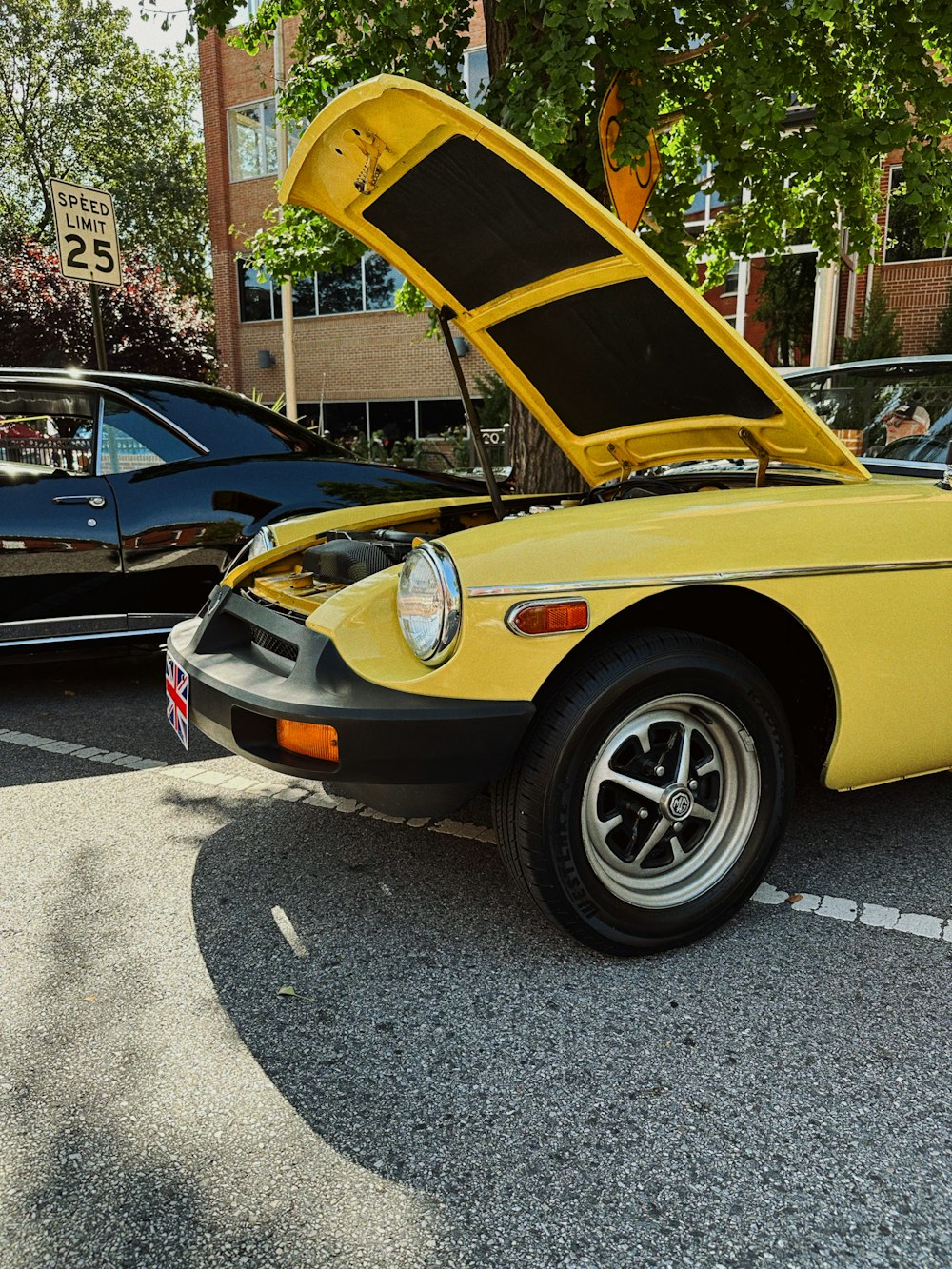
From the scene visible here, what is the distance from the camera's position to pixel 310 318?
21.6 metres

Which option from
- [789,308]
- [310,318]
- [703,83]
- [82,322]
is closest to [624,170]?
[703,83]

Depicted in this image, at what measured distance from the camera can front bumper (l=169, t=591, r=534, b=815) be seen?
212cm

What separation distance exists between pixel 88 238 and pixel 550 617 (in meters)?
6.12

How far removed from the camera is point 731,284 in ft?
57.5

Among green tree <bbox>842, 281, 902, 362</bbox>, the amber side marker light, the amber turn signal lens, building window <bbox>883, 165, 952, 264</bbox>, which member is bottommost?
the amber turn signal lens

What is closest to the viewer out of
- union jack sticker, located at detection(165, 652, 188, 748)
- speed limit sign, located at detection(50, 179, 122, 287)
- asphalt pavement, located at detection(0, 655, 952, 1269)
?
asphalt pavement, located at detection(0, 655, 952, 1269)

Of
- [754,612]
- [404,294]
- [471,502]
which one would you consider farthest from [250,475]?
[404,294]

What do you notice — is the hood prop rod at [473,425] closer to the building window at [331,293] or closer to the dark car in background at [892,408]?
the dark car in background at [892,408]

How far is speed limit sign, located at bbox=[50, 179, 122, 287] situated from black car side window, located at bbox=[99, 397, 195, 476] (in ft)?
8.01

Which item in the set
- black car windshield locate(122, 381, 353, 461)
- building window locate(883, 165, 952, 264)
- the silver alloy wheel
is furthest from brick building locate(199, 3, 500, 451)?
the silver alloy wheel

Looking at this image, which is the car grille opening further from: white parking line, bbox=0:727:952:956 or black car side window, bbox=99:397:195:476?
black car side window, bbox=99:397:195:476

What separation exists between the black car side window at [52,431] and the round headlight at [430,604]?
9.74 ft

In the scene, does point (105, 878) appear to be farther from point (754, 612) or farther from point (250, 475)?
point (250, 475)

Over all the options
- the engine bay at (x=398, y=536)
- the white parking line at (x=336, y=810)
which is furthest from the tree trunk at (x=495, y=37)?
the white parking line at (x=336, y=810)
